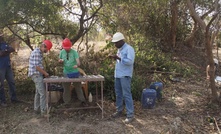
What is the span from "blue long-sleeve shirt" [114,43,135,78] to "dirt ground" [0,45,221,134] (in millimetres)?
1051

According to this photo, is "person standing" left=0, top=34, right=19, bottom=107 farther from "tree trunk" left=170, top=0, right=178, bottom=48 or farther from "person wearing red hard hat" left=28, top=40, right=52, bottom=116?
"tree trunk" left=170, top=0, right=178, bottom=48

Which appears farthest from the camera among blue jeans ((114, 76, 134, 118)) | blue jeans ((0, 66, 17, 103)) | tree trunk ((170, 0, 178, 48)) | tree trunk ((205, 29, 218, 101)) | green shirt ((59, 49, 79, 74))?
tree trunk ((170, 0, 178, 48))

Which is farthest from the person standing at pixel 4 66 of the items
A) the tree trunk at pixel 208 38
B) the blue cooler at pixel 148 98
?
the tree trunk at pixel 208 38

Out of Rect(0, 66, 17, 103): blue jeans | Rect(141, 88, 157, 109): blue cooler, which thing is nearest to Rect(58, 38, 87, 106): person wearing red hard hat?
Rect(0, 66, 17, 103): blue jeans

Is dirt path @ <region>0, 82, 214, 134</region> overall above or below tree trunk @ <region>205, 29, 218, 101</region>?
below

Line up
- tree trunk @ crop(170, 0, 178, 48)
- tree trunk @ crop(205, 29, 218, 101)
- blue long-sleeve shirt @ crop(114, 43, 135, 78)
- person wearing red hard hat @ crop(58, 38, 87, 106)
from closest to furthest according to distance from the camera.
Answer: blue long-sleeve shirt @ crop(114, 43, 135, 78) → person wearing red hard hat @ crop(58, 38, 87, 106) → tree trunk @ crop(205, 29, 218, 101) → tree trunk @ crop(170, 0, 178, 48)

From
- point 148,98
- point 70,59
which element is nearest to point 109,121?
point 148,98

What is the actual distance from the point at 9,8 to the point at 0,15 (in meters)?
0.32

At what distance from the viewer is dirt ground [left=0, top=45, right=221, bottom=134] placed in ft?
16.4

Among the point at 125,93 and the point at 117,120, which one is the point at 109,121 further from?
the point at 125,93

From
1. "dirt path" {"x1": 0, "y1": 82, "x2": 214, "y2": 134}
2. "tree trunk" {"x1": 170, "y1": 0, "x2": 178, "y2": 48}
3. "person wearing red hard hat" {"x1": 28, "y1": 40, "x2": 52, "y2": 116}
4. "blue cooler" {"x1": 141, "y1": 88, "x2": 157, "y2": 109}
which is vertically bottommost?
"dirt path" {"x1": 0, "y1": 82, "x2": 214, "y2": 134}

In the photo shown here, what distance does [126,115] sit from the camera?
5672 mm

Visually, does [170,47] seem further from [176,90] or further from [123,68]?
[123,68]

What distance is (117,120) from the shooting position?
5.45m
